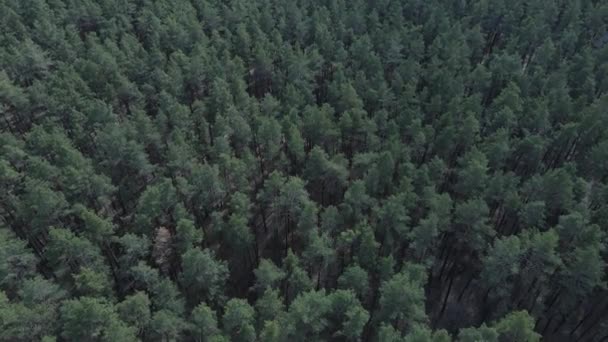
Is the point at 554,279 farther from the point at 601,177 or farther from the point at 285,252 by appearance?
the point at 285,252

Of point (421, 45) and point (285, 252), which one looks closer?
point (285, 252)

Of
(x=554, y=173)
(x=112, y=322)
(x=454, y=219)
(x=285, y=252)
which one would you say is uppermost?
(x=554, y=173)

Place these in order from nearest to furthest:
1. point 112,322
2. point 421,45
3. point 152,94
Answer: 1. point 112,322
2. point 152,94
3. point 421,45

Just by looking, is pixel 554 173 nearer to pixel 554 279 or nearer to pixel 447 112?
pixel 554 279

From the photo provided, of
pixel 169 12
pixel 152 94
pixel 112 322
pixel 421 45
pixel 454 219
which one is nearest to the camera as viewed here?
pixel 112 322

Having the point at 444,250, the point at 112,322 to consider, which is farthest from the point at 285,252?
the point at 112,322

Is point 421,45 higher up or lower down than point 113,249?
higher up

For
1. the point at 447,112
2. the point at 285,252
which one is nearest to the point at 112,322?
the point at 285,252
